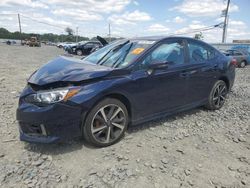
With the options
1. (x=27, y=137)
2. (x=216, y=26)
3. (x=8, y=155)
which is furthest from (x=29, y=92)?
(x=216, y=26)

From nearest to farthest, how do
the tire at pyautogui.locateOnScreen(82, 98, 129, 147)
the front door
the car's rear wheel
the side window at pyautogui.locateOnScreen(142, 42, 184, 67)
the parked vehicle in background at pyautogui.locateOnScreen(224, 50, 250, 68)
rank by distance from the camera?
the tire at pyautogui.locateOnScreen(82, 98, 129, 147) < the front door < the side window at pyautogui.locateOnScreen(142, 42, 184, 67) < the car's rear wheel < the parked vehicle in background at pyautogui.locateOnScreen(224, 50, 250, 68)

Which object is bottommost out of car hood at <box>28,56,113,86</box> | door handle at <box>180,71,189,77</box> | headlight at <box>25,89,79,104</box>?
headlight at <box>25,89,79,104</box>

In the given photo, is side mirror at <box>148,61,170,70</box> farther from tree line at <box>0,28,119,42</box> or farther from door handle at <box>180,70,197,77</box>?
tree line at <box>0,28,119,42</box>

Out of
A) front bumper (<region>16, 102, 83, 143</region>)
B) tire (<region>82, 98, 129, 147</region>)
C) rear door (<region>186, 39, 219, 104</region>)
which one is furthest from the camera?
rear door (<region>186, 39, 219, 104</region>)

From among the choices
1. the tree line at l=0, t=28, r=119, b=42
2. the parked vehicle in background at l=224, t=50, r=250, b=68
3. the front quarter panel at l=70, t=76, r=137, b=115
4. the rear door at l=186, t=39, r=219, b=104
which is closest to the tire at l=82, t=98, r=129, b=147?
the front quarter panel at l=70, t=76, r=137, b=115

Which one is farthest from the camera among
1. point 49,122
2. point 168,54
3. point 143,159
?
point 168,54

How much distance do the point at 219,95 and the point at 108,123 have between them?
9.75 ft

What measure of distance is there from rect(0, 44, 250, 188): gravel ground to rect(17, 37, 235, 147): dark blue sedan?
25 cm

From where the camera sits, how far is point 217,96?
514cm

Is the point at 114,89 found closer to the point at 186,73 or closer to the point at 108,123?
the point at 108,123

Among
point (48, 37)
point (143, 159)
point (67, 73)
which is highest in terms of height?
point (48, 37)

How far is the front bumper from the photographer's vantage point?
290 centimetres

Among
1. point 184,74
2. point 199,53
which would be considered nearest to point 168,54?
point 184,74

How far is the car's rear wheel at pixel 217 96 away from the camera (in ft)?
16.4
